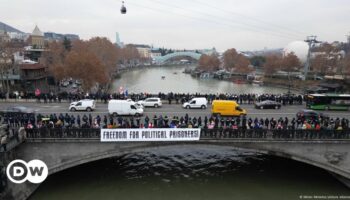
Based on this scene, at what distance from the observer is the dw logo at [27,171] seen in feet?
62.7

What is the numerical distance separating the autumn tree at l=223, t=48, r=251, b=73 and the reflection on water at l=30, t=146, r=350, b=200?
79138mm

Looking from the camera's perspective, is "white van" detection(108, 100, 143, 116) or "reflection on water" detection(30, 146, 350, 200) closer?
"reflection on water" detection(30, 146, 350, 200)

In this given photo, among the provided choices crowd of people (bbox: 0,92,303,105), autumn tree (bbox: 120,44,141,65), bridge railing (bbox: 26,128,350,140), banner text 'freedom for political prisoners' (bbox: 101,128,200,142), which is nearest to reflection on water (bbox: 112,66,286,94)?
crowd of people (bbox: 0,92,303,105)

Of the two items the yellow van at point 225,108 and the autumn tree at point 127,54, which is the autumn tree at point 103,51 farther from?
the autumn tree at point 127,54

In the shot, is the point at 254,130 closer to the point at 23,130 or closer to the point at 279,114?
the point at 279,114

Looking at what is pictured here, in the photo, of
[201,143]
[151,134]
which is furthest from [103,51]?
[201,143]

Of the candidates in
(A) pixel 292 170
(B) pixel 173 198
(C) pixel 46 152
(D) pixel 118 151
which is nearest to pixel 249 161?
(A) pixel 292 170

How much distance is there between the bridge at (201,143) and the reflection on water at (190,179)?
2.28 metres

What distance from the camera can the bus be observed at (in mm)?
34812

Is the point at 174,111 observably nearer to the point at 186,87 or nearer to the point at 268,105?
the point at 268,105

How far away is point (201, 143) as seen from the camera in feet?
68.4

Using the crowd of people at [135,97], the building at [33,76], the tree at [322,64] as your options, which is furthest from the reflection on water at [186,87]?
the crowd of people at [135,97]

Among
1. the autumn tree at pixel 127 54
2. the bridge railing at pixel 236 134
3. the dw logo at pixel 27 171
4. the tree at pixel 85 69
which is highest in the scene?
the autumn tree at pixel 127 54

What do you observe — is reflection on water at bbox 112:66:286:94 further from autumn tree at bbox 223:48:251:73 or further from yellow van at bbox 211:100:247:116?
yellow van at bbox 211:100:247:116
